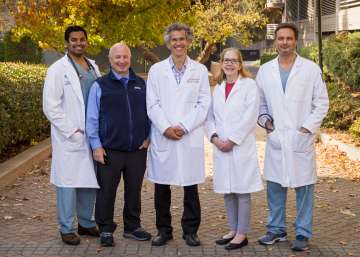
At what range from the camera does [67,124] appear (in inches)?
229

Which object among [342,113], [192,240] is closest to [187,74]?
[192,240]

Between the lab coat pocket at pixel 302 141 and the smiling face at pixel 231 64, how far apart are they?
29.7 inches

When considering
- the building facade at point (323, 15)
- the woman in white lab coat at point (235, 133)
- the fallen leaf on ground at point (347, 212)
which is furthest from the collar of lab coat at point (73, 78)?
the building facade at point (323, 15)

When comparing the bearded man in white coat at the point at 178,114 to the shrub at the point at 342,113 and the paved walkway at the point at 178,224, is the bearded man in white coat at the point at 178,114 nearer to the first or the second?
the paved walkway at the point at 178,224

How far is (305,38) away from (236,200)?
72.4 ft

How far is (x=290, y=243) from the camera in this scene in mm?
6020

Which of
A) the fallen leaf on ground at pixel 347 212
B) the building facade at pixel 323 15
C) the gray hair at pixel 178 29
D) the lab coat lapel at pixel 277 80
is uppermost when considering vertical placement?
the building facade at pixel 323 15

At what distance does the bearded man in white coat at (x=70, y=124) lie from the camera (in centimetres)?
584

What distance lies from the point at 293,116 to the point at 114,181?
1695mm

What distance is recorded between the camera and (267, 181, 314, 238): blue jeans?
5.81 meters

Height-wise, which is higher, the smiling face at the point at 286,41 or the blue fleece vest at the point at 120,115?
the smiling face at the point at 286,41

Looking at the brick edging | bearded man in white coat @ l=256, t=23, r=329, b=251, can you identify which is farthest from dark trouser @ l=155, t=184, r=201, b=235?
the brick edging

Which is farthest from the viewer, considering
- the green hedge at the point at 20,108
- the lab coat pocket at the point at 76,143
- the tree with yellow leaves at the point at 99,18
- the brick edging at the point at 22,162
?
the tree with yellow leaves at the point at 99,18

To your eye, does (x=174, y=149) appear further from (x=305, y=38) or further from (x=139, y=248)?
(x=305, y=38)
